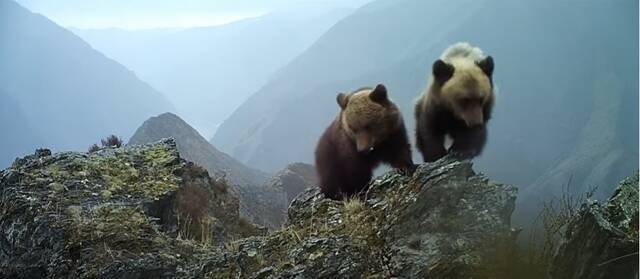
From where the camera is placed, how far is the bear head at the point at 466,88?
4.48 meters

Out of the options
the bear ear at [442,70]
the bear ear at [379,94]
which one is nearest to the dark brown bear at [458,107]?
the bear ear at [442,70]

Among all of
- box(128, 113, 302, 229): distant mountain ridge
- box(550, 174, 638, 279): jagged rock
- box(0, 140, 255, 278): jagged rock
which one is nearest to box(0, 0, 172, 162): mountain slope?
box(128, 113, 302, 229): distant mountain ridge

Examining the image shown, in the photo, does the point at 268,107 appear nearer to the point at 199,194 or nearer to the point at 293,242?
the point at 199,194

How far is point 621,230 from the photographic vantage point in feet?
10.3

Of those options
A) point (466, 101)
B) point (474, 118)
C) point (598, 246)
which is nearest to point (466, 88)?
point (466, 101)

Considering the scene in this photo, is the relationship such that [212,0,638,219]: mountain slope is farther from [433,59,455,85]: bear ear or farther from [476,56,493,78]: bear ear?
[433,59,455,85]: bear ear

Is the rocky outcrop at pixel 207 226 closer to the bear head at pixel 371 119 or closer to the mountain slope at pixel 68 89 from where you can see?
the bear head at pixel 371 119

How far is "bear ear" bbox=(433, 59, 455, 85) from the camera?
4.71m

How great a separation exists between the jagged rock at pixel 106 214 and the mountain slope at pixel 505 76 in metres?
6.44

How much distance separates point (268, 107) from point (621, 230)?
633 inches

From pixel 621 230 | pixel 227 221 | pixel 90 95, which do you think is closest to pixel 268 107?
pixel 90 95

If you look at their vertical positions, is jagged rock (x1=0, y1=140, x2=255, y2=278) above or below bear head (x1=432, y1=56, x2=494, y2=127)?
below

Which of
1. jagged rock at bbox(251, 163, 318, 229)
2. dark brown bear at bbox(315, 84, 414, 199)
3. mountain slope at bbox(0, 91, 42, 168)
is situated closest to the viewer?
dark brown bear at bbox(315, 84, 414, 199)

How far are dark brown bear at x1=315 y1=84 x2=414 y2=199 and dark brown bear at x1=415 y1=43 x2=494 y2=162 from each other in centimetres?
22
